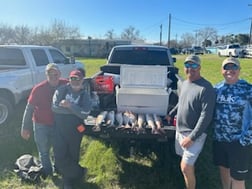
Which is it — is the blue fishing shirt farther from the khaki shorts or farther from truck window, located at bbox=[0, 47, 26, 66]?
truck window, located at bbox=[0, 47, 26, 66]

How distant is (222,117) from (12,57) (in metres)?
6.40

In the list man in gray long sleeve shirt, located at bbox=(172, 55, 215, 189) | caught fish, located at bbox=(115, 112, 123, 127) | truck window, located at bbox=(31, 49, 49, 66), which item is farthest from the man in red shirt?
truck window, located at bbox=(31, 49, 49, 66)

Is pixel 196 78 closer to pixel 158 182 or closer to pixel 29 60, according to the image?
pixel 158 182

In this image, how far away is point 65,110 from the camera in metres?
3.64

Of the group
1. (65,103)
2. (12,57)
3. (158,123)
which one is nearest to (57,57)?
(12,57)

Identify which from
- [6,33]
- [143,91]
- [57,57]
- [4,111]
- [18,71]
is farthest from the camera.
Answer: [6,33]

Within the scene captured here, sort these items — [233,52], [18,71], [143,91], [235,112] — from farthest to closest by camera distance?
1. [233,52]
2. [18,71]
3. [143,91]
4. [235,112]

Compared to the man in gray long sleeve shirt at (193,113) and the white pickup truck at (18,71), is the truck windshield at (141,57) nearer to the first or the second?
the white pickup truck at (18,71)

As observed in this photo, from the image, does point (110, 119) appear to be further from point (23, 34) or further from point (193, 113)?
point (23, 34)

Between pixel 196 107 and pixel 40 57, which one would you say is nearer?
pixel 196 107

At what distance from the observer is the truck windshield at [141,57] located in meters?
6.94

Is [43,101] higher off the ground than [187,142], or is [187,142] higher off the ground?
[43,101]

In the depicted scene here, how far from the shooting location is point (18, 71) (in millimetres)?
7340

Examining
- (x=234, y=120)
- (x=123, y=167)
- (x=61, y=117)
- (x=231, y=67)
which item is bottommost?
(x=123, y=167)
